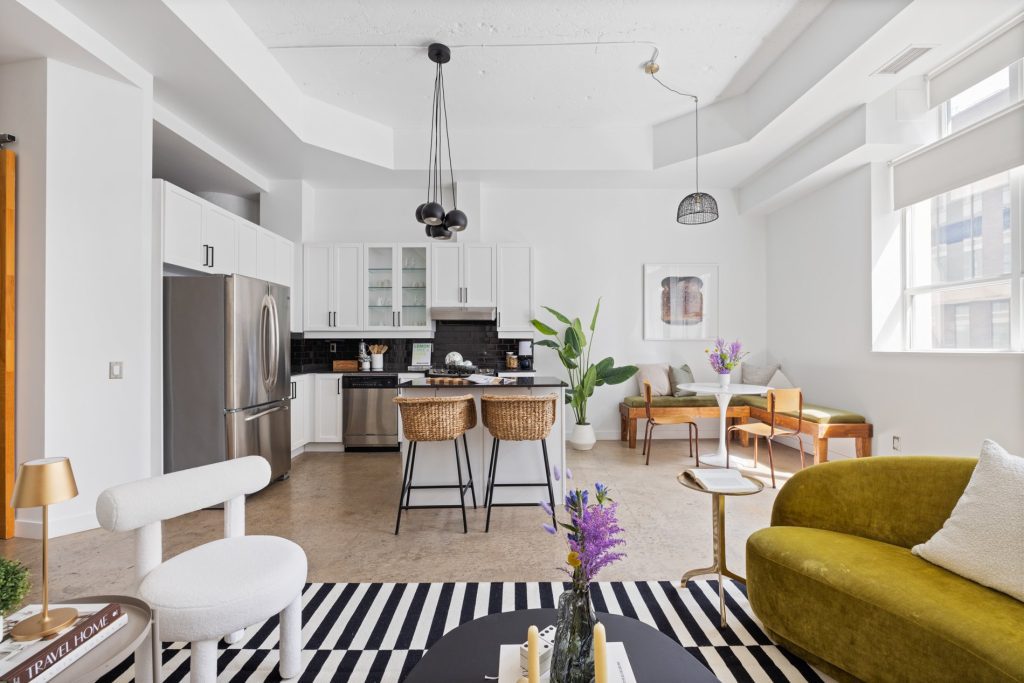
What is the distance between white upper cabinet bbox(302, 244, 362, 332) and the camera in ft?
A: 18.2

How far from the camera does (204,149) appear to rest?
14.2 feet

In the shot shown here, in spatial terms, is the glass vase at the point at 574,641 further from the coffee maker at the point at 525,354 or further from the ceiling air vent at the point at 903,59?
the coffee maker at the point at 525,354

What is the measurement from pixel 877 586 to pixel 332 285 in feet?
17.8

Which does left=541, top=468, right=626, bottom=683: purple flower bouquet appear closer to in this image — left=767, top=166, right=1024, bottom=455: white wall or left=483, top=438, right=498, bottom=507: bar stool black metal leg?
A: left=483, top=438, right=498, bottom=507: bar stool black metal leg

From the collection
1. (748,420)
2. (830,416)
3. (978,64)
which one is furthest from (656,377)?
(978,64)

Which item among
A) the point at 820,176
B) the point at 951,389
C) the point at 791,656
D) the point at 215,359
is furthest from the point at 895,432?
the point at 215,359

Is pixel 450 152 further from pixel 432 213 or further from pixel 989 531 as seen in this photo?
pixel 989 531

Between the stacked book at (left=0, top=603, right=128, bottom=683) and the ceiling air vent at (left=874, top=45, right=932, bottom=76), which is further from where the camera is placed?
the ceiling air vent at (left=874, top=45, right=932, bottom=76)

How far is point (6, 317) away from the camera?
9.37ft

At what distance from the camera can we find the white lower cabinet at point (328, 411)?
5.23 meters

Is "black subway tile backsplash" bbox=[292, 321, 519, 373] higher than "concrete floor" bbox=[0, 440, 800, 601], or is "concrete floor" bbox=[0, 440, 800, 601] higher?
"black subway tile backsplash" bbox=[292, 321, 519, 373]

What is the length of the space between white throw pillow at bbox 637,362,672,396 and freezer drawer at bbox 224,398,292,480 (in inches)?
154

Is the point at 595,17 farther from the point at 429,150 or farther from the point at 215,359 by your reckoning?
the point at 215,359

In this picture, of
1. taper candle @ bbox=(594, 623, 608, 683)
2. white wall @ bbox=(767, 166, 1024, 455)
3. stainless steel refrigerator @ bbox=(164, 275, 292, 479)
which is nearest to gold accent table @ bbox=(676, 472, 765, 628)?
taper candle @ bbox=(594, 623, 608, 683)
